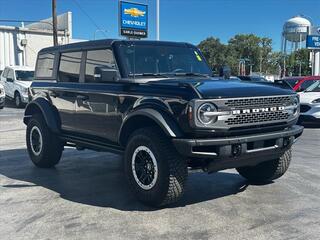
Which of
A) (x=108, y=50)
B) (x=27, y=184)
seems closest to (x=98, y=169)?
(x=27, y=184)

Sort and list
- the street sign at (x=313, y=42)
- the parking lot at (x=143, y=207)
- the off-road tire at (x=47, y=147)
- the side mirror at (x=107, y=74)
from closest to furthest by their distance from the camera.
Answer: the parking lot at (x=143, y=207) → the side mirror at (x=107, y=74) → the off-road tire at (x=47, y=147) → the street sign at (x=313, y=42)

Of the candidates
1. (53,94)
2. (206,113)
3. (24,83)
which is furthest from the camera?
(24,83)

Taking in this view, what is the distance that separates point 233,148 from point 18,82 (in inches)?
716

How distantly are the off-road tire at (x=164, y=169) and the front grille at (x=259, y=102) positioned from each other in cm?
84

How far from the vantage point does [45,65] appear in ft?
25.8

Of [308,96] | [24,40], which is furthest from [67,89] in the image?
[24,40]

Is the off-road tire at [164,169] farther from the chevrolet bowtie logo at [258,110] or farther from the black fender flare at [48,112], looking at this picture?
the black fender flare at [48,112]

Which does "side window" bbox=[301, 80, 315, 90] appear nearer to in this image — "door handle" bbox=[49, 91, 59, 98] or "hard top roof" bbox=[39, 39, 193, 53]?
"hard top roof" bbox=[39, 39, 193, 53]

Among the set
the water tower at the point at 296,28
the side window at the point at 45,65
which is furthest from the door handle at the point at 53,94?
the water tower at the point at 296,28

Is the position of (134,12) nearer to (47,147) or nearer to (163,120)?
(47,147)

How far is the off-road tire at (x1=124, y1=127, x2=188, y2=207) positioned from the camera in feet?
16.5

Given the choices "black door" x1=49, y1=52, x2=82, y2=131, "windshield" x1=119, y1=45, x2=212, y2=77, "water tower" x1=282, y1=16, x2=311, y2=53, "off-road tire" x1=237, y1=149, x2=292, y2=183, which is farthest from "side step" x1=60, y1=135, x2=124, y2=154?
"water tower" x1=282, y1=16, x2=311, y2=53

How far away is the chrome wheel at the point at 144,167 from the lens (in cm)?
522

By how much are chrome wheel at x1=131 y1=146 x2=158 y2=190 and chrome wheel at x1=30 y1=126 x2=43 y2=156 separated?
9.02 ft
